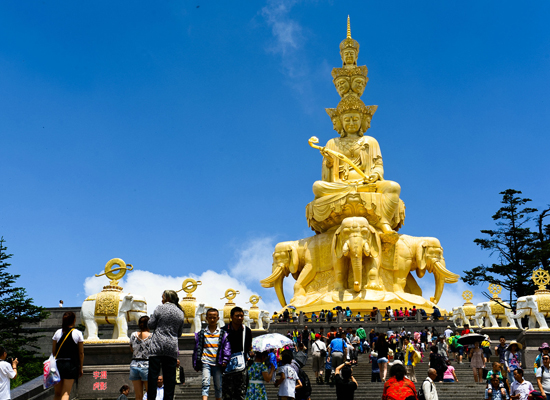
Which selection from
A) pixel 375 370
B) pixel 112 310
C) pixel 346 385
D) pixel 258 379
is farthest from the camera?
pixel 112 310

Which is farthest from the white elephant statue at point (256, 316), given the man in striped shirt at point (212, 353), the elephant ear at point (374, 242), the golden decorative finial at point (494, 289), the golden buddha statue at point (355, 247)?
the man in striped shirt at point (212, 353)

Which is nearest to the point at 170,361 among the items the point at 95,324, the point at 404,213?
the point at 95,324

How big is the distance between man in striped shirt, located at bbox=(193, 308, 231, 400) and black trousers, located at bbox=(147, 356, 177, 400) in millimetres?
243

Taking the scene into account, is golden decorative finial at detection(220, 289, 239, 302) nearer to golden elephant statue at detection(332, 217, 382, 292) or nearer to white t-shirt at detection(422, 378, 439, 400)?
golden elephant statue at detection(332, 217, 382, 292)

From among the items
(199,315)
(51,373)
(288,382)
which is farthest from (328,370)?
(199,315)

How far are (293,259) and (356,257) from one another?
Answer: 3.60 metres

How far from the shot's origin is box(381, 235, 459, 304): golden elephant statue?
26.2 m

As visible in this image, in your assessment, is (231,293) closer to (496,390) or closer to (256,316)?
(256,316)

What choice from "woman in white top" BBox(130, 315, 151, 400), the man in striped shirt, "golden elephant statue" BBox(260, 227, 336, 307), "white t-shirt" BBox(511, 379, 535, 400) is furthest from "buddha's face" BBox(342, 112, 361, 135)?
the man in striped shirt

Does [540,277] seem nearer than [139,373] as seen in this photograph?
No

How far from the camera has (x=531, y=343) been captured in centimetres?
1486

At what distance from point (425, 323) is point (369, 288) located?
4.75 meters

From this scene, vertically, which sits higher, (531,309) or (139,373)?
(531,309)

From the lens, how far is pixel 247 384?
671 cm
